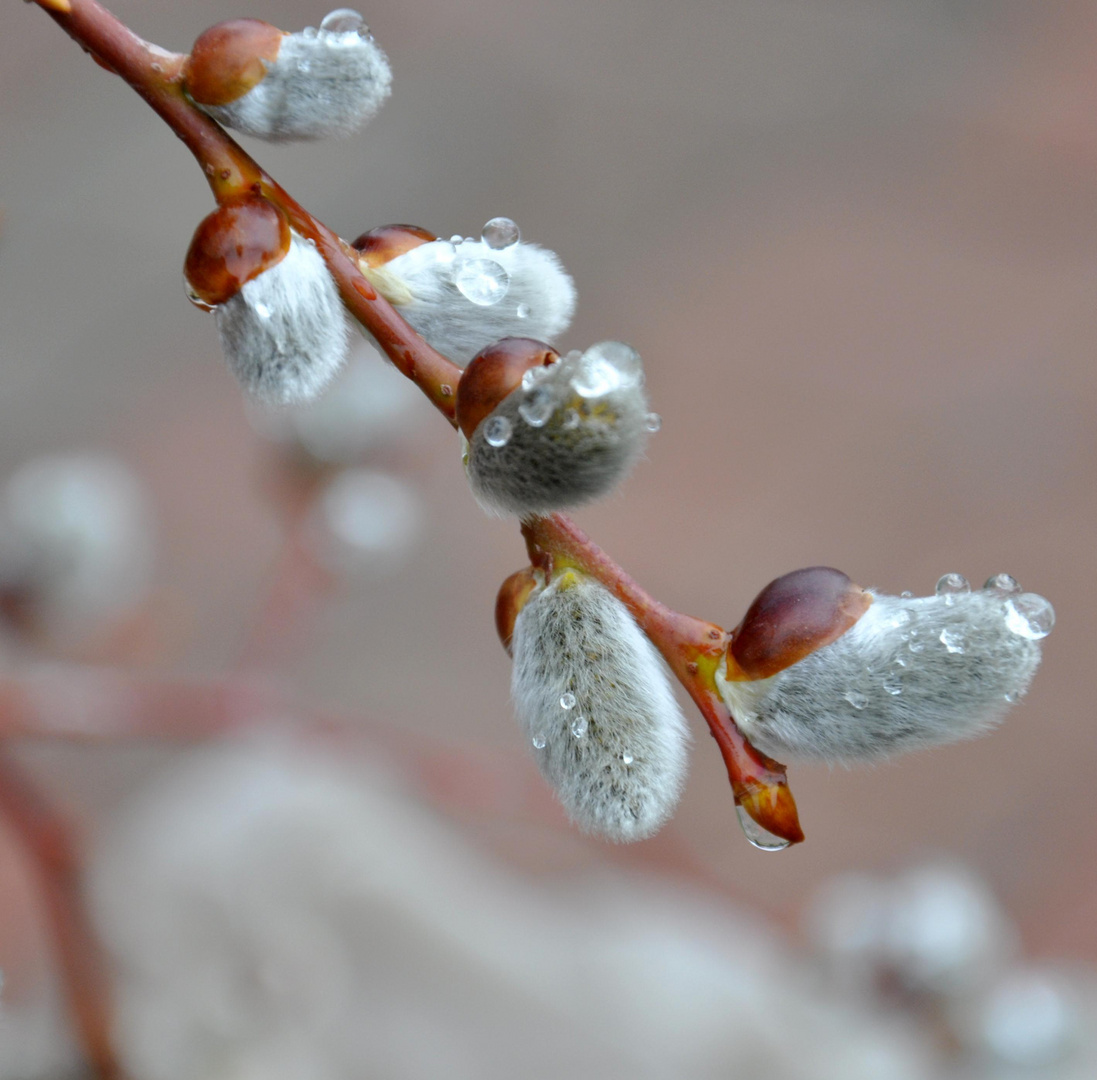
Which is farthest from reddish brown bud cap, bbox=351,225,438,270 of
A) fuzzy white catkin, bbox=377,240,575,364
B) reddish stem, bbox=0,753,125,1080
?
reddish stem, bbox=0,753,125,1080

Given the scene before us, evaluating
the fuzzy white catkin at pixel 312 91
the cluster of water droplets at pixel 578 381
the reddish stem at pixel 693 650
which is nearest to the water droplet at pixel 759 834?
the reddish stem at pixel 693 650

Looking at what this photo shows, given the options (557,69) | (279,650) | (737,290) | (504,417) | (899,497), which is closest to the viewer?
(504,417)

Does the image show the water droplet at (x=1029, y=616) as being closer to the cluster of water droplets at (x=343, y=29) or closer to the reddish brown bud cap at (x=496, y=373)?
the reddish brown bud cap at (x=496, y=373)

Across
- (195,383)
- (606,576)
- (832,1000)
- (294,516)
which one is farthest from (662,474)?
(606,576)

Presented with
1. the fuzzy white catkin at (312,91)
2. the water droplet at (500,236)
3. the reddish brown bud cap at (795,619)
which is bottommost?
the reddish brown bud cap at (795,619)

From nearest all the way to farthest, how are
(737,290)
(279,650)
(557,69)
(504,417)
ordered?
(504,417), (279,650), (737,290), (557,69)

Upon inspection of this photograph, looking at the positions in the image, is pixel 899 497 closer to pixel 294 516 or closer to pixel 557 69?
pixel 557 69
